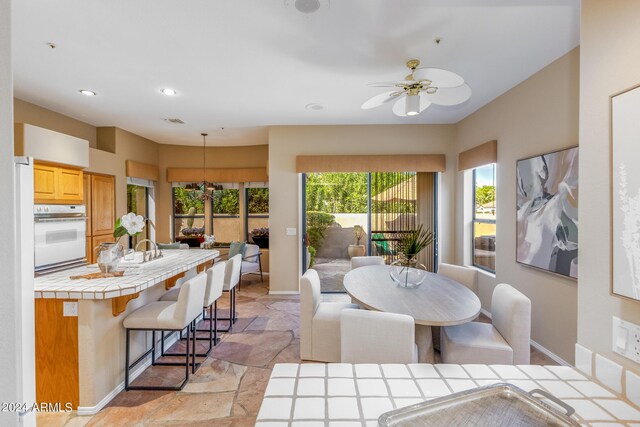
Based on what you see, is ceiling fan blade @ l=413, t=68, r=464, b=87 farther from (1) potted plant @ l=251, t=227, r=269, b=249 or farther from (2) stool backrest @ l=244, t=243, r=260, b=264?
(1) potted plant @ l=251, t=227, r=269, b=249

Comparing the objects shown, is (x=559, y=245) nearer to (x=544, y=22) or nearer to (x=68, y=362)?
(x=544, y=22)

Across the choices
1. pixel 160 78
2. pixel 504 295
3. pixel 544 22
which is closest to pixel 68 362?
pixel 160 78

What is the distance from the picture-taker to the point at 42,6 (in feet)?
6.44

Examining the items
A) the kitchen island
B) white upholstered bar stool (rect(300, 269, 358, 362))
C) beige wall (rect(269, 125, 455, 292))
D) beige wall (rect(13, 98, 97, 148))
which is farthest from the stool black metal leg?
beige wall (rect(13, 98, 97, 148))

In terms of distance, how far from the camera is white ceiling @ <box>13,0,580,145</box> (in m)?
2.01

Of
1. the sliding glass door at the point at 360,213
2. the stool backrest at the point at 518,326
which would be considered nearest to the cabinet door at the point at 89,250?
the sliding glass door at the point at 360,213

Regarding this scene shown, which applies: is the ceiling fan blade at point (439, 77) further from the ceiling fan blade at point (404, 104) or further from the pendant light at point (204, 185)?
the pendant light at point (204, 185)

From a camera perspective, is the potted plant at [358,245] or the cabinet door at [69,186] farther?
the potted plant at [358,245]

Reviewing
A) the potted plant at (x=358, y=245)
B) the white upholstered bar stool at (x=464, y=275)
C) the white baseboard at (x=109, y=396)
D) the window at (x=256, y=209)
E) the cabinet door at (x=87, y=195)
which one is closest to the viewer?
the white baseboard at (x=109, y=396)

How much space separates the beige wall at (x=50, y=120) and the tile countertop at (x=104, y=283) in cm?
265

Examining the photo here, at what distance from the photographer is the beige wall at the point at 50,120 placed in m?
3.69

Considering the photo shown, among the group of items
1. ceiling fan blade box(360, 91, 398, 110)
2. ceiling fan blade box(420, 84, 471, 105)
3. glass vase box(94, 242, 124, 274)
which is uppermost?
ceiling fan blade box(360, 91, 398, 110)

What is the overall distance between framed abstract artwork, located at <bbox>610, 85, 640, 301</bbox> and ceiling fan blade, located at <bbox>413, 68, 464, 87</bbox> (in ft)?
4.31

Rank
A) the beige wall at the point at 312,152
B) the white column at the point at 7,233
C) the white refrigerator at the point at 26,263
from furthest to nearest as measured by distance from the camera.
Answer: the beige wall at the point at 312,152, the white refrigerator at the point at 26,263, the white column at the point at 7,233
